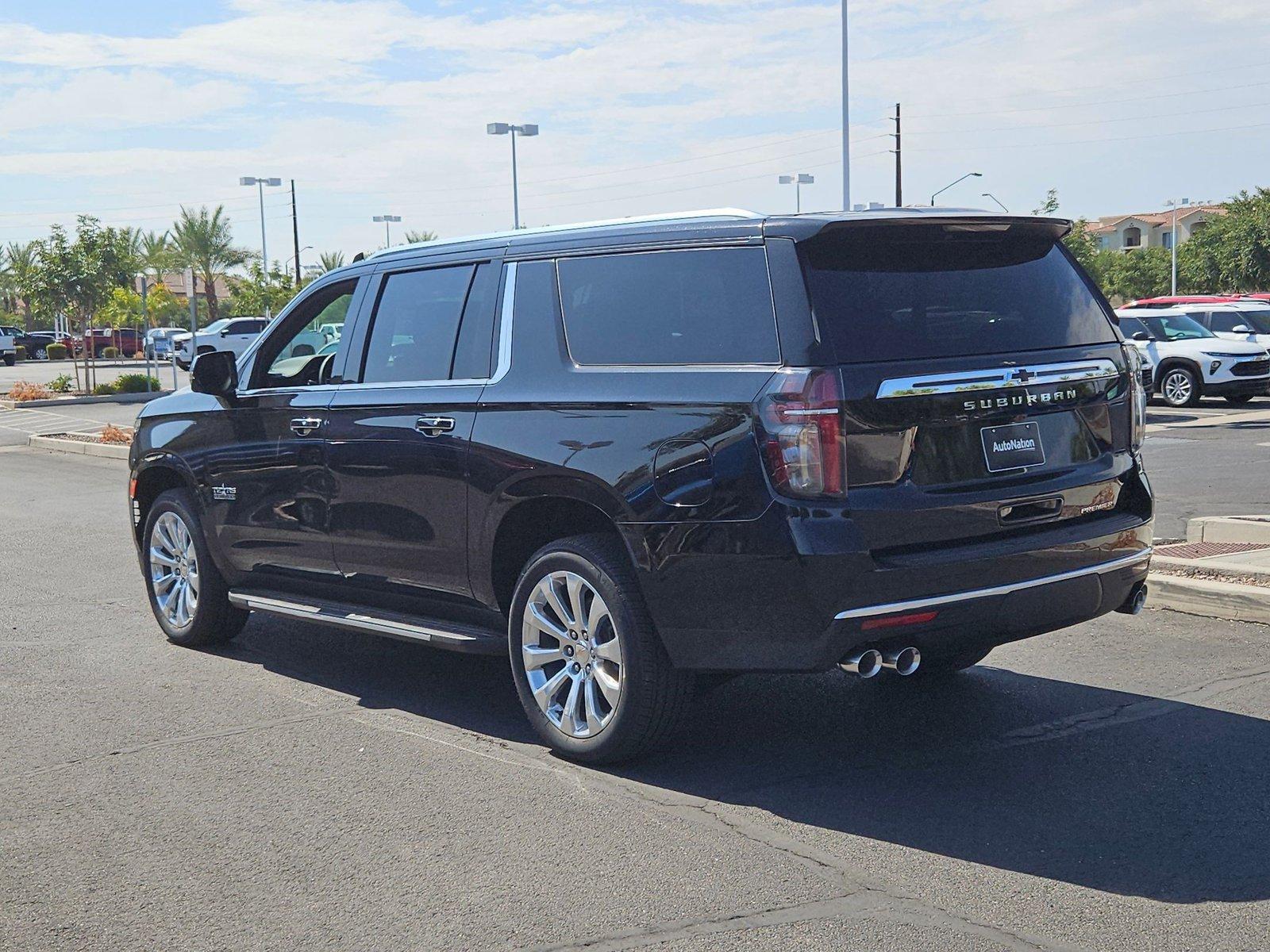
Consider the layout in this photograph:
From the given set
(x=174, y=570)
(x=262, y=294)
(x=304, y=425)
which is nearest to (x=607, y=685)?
(x=304, y=425)

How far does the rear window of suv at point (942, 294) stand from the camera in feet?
16.0

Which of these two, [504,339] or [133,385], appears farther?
[133,385]

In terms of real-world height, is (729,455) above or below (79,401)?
above

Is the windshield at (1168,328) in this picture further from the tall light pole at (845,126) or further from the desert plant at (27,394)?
the desert plant at (27,394)

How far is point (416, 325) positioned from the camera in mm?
6289

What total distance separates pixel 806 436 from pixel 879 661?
0.78m

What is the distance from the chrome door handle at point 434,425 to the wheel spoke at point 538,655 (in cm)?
94

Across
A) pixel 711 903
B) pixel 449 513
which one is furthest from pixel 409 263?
pixel 711 903

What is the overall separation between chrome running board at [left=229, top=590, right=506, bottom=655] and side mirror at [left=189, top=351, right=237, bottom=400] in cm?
100

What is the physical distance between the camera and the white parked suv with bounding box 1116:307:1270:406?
24.2m

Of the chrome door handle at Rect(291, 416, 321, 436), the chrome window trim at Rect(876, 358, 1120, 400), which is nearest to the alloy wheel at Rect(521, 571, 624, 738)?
the chrome window trim at Rect(876, 358, 1120, 400)

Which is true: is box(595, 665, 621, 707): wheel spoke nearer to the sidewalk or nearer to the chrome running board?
the chrome running board

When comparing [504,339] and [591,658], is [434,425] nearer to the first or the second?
[504,339]

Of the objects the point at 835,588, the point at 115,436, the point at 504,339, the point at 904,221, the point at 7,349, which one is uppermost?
the point at 904,221
